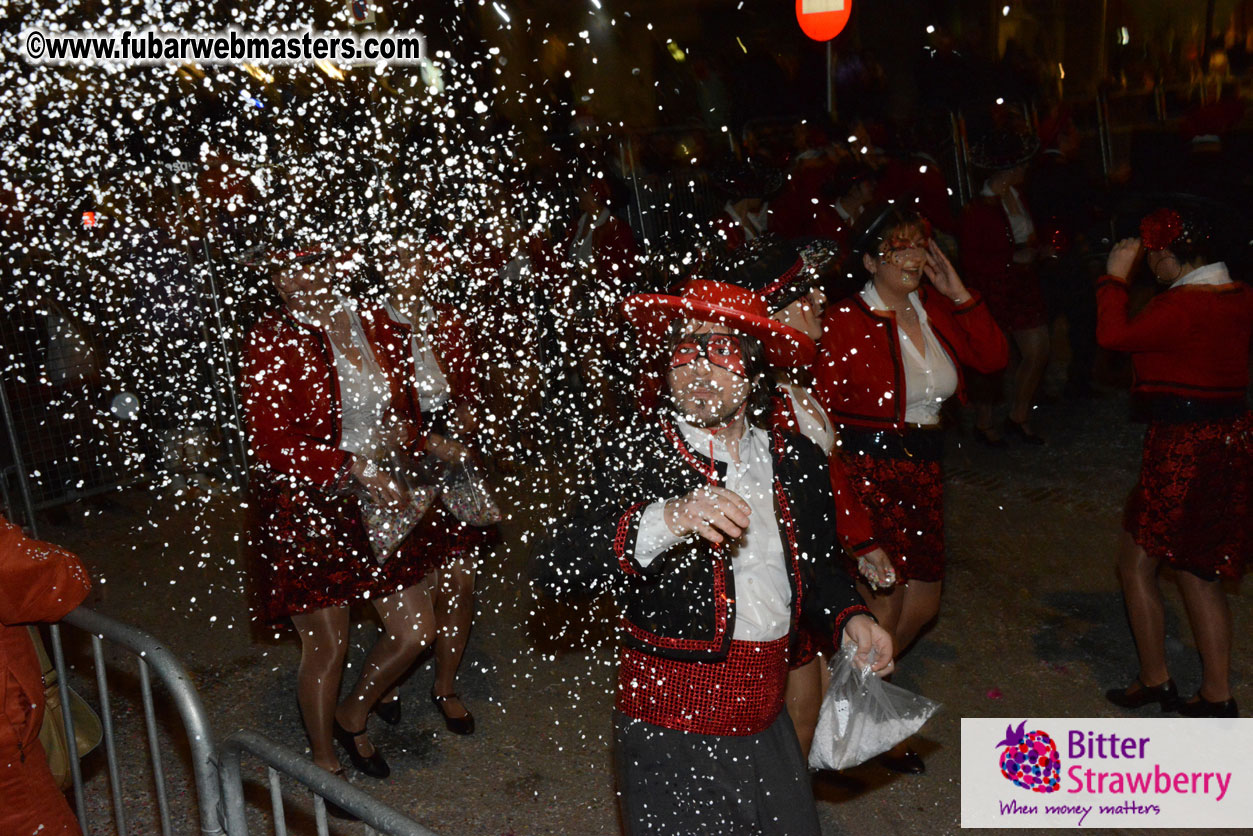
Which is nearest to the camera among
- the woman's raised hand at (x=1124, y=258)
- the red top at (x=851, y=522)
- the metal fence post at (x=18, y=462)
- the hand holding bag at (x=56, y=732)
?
the hand holding bag at (x=56, y=732)

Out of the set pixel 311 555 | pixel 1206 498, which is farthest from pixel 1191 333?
pixel 311 555

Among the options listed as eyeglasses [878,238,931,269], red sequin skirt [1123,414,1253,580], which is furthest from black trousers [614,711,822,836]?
red sequin skirt [1123,414,1253,580]

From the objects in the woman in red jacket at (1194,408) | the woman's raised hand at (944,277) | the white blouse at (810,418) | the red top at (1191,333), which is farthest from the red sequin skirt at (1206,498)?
the white blouse at (810,418)

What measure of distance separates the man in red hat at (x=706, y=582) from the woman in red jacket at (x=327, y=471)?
1.12 m

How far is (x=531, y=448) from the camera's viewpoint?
25.8ft

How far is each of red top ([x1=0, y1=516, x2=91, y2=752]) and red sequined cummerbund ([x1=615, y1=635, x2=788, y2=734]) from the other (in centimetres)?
124

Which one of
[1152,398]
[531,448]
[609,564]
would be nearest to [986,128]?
[531,448]

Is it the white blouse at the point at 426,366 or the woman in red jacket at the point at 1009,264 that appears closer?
the white blouse at the point at 426,366

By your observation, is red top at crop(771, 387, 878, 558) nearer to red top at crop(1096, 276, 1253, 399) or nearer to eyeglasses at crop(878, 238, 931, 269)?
eyeglasses at crop(878, 238, 931, 269)

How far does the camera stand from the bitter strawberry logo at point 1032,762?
3326mm

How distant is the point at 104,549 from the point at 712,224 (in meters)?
5.27

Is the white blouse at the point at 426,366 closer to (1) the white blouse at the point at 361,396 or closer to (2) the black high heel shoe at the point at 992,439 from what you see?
(1) the white blouse at the point at 361,396

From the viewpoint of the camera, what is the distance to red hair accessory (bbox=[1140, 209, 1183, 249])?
3.44m

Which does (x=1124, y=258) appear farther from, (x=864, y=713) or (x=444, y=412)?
(x=444, y=412)
